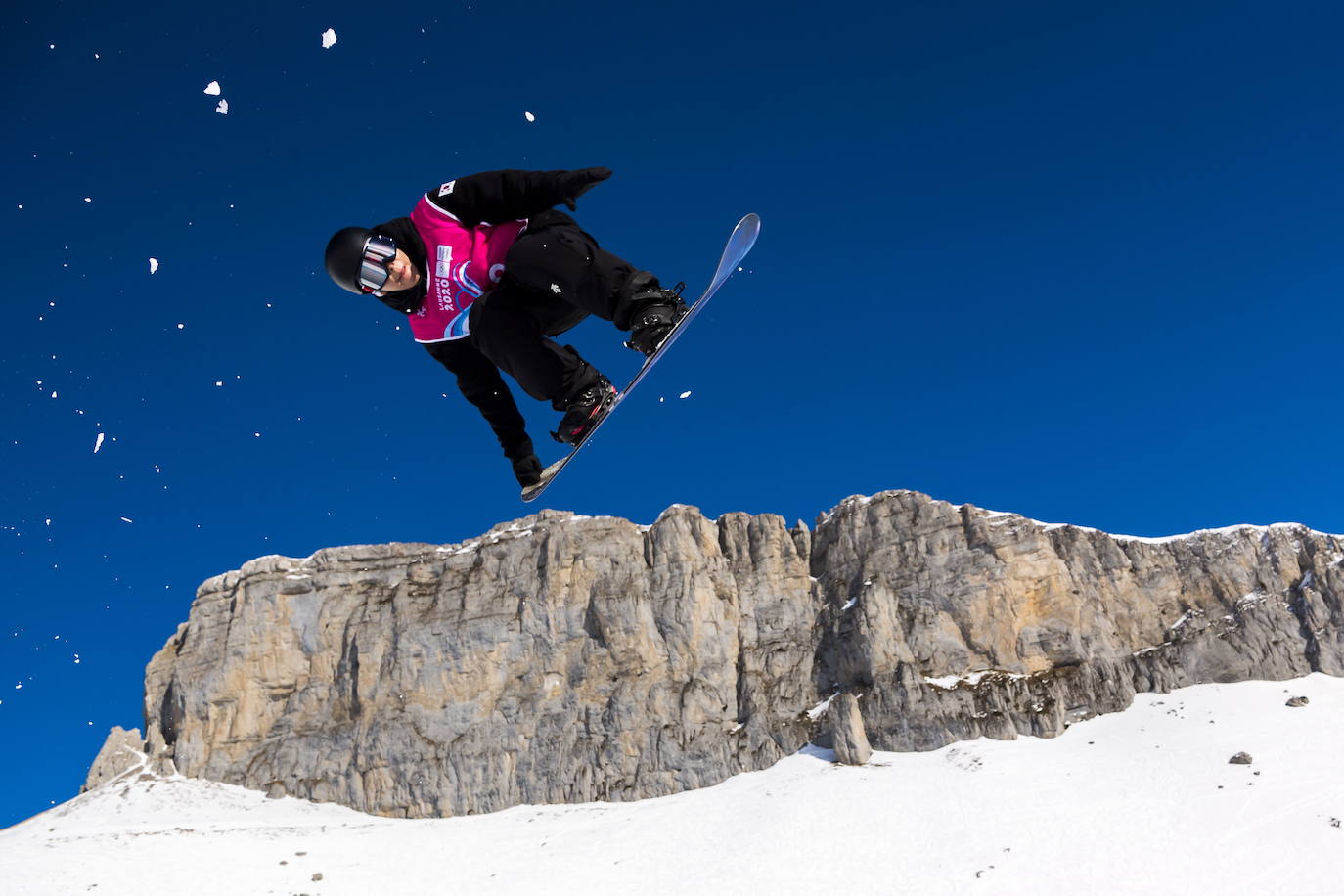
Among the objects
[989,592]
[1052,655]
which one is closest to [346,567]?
[989,592]

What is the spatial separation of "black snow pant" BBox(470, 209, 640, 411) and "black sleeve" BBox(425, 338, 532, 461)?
24.5 inches

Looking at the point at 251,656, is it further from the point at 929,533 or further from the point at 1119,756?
the point at 1119,756

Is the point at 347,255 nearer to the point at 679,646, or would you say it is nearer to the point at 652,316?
the point at 652,316

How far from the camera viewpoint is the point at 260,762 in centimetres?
6606

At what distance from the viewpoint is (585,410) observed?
5.49m

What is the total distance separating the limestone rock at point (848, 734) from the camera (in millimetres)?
58812

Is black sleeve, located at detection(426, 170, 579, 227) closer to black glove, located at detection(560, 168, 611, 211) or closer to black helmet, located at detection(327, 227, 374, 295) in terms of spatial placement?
black glove, located at detection(560, 168, 611, 211)

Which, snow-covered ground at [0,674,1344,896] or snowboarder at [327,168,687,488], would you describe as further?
snow-covered ground at [0,674,1344,896]

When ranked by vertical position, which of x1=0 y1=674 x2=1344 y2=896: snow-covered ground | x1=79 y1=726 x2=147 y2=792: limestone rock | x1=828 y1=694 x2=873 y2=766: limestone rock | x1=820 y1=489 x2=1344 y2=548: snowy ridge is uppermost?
x1=820 y1=489 x2=1344 y2=548: snowy ridge

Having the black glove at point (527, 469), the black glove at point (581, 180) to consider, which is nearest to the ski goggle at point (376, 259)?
the black glove at point (581, 180)

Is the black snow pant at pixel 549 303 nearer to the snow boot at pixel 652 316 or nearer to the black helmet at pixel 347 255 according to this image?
the snow boot at pixel 652 316

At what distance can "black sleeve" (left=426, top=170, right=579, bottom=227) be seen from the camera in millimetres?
4930

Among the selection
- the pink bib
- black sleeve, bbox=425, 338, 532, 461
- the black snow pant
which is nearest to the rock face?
black sleeve, bbox=425, 338, 532, 461

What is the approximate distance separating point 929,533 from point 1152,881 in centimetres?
3969
